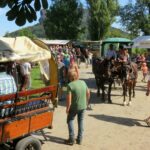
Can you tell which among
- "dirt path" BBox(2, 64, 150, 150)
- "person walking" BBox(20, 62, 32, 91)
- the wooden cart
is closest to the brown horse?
"dirt path" BBox(2, 64, 150, 150)

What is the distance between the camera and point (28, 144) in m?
7.92

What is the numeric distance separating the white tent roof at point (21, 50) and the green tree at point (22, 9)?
246 cm

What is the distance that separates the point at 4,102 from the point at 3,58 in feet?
2.79

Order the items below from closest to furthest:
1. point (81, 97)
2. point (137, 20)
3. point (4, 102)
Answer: point (4, 102) → point (81, 97) → point (137, 20)

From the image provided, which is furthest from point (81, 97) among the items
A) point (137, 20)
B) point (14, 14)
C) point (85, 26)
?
point (85, 26)

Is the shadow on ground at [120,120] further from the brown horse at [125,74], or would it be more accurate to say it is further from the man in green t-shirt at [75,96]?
the man in green t-shirt at [75,96]

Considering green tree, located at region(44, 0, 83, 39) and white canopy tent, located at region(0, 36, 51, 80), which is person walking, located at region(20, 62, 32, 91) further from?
green tree, located at region(44, 0, 83, 39)

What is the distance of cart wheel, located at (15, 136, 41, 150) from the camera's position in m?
7.72

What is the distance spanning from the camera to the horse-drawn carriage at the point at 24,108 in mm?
7414

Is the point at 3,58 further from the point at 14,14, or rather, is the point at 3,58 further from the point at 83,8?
the point at 83,8

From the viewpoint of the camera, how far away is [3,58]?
8.02 metres

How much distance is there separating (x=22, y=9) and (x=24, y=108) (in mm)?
2690

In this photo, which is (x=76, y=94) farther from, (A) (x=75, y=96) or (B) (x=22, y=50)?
(B) (x=22, y=50)

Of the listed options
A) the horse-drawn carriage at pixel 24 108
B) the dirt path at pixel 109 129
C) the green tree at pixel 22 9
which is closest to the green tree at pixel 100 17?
the dirt path at pixel 109 129
